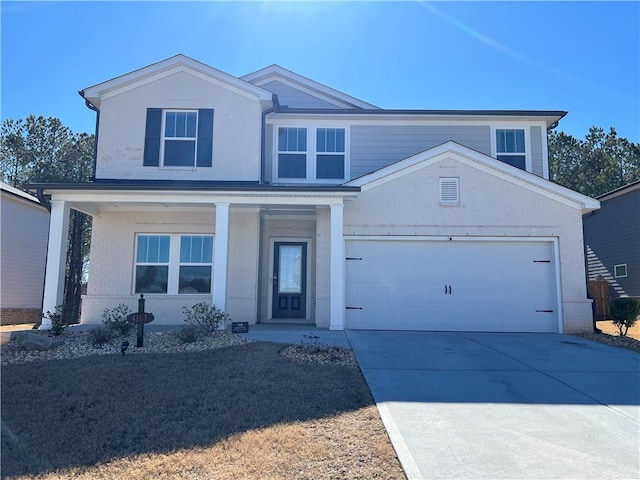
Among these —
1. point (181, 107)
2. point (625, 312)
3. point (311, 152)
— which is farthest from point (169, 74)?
point (625, 312)

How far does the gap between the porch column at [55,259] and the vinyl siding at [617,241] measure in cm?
1632

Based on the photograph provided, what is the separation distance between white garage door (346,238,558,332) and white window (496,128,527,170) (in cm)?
317

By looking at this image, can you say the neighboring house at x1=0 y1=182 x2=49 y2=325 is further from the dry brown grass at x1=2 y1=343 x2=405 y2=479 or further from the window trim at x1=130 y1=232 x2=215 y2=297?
the dry brown grass at x1=2 y1=343 x2=405 y2=479

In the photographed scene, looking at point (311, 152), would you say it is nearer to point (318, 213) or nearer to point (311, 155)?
point (311, 155)

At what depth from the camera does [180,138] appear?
1338 cm

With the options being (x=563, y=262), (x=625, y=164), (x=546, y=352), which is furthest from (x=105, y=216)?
(x=625, y=164)

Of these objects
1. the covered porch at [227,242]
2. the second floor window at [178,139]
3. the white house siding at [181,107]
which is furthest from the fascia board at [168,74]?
the covered porch at [227,242]

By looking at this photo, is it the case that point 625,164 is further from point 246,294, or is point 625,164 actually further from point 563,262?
point 246,294

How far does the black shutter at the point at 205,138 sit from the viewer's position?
43.5 feet

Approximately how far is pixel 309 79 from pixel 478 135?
579 cm

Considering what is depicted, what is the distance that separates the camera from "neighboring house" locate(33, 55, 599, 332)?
12.0m

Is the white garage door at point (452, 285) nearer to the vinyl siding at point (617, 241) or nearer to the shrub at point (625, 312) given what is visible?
the shrub at point (625, 312)

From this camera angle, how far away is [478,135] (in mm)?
14625

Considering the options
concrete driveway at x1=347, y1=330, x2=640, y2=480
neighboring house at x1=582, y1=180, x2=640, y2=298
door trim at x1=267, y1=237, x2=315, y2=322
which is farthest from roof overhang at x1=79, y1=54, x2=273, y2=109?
neighboring house at x1=582, y1=180, x2=640, y2=298
